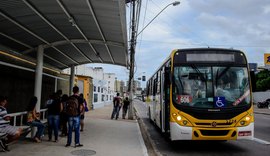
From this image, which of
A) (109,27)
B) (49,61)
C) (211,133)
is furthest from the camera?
(49,61)

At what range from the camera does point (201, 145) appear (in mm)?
10727

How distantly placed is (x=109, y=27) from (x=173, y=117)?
4507mm

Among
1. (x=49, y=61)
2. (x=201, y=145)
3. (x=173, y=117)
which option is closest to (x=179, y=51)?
(x=173, y=117)

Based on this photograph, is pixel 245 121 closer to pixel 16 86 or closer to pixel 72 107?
pixel 72 107

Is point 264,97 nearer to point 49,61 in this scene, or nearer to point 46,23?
point 49,61

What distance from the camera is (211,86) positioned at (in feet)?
29.9

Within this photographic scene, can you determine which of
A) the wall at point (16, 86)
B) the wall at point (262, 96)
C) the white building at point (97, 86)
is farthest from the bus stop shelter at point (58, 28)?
the wall at point (262, 96)

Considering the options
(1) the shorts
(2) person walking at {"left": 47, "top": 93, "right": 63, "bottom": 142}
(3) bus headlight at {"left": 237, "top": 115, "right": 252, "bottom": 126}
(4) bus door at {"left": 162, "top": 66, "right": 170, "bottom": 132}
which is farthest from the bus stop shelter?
(3) bus headlight at {"left": 237, "top": 115, "right": 252, "bottom": 126}

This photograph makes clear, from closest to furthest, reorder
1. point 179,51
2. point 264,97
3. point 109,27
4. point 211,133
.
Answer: point 211,133 < point 179,51 < point 109,27 < point 264,97

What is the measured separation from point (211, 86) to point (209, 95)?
297 mm

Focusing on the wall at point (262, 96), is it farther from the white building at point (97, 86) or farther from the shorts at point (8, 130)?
the shorts at point (8, 130)

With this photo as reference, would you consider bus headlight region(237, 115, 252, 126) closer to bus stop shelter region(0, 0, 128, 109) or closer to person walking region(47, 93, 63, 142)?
bus stop shelter region(0, 0, 128, 109)

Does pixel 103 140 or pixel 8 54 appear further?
pixel 8 54

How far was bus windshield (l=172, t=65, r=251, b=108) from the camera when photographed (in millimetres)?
9008
